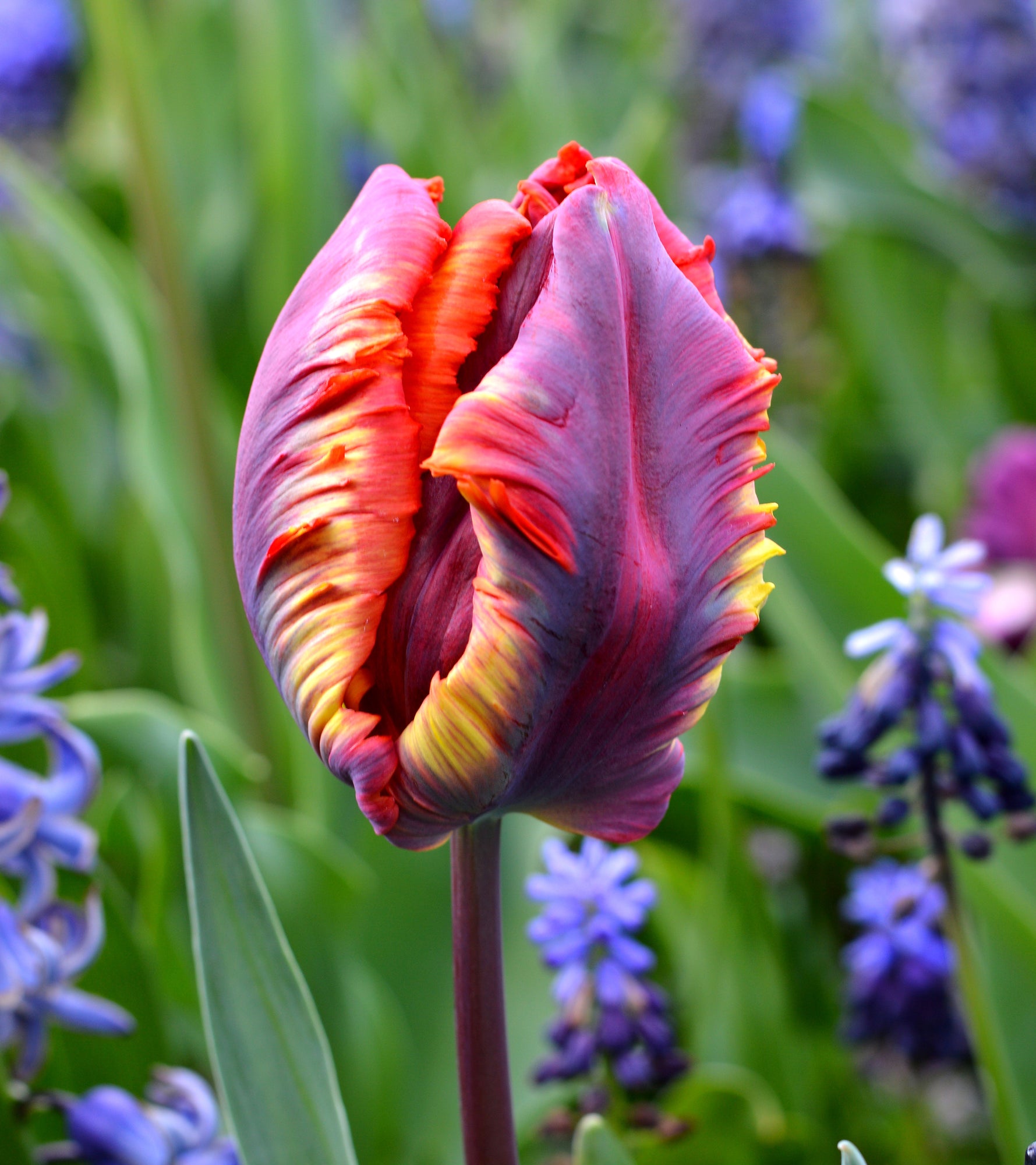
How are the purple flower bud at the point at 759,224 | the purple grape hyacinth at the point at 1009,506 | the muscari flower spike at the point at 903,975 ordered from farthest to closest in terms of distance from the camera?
the purple flower bud at the point at 759,224, the purple grape hyacinth at the point at 1009,506, the muscari flower spike at the point at 903,975

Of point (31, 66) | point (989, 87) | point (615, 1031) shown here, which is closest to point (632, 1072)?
point (615, 1031)

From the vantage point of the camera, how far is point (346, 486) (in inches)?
10.7

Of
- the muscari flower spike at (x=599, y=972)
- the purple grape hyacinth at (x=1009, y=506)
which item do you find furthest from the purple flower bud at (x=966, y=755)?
the purple grape hyacinth at (x=1009, y=506)

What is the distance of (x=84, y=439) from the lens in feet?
4.50

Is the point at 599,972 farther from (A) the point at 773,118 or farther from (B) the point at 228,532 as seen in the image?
(A) the point at 773,118

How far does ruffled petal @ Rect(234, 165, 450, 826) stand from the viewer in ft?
0.89

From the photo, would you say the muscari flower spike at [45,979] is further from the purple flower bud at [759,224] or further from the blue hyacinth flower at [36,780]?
the purple flower bud at [759,224]

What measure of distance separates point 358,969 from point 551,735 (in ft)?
2.02

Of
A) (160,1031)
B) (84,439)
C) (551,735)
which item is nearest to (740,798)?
(160,1031)

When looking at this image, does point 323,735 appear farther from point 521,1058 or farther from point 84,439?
point 84,439

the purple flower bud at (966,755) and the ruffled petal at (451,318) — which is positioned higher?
the ruffled petal at (451,318)

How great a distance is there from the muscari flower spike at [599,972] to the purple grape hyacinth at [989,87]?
1.25 meters

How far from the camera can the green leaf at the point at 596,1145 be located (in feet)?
1.18

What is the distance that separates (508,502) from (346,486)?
0.04 meters
